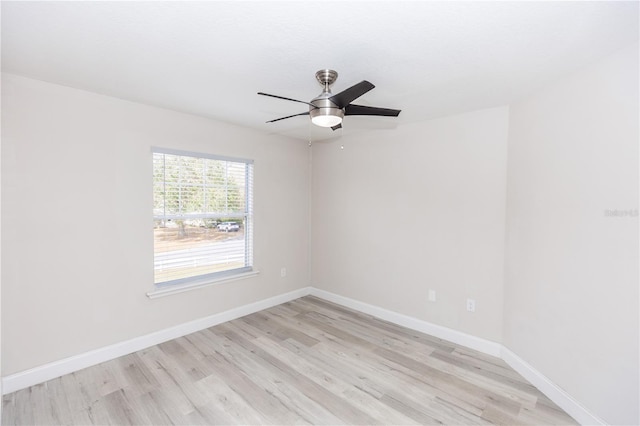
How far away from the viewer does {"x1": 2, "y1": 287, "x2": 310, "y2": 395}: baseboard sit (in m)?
2.32

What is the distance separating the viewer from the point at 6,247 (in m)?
2.26

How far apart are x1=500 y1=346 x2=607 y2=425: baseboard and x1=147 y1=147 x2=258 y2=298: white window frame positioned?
115 inches

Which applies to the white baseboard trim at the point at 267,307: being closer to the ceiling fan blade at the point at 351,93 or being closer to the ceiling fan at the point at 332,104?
the ceiling fan at the point at 332,104

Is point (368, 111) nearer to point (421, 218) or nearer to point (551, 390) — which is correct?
point (421, 218)

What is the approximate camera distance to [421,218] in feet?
11.3

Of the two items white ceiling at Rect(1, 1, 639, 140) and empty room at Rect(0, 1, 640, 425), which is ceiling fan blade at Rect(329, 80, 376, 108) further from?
white ceiling at Rect(1, 1, 639, 140)

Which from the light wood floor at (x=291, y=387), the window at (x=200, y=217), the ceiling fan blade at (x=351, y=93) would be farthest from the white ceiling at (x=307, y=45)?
the light wood floor at (x=291, y=387)

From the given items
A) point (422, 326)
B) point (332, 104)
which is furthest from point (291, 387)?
point (332, 104)

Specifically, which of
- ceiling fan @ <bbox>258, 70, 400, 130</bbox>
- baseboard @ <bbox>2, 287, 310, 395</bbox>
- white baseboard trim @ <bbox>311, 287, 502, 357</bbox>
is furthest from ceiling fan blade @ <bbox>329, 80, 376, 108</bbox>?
baseboard @ <bbox>2, 287, 310, 395</bbox>

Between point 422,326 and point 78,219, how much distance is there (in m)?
3.59

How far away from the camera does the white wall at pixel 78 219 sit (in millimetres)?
2301

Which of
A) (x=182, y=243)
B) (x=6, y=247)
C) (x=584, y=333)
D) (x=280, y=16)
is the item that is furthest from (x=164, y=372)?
(x=584, y=333)

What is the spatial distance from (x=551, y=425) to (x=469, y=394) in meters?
0.50

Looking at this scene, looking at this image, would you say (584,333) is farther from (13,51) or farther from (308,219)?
(13,51)
